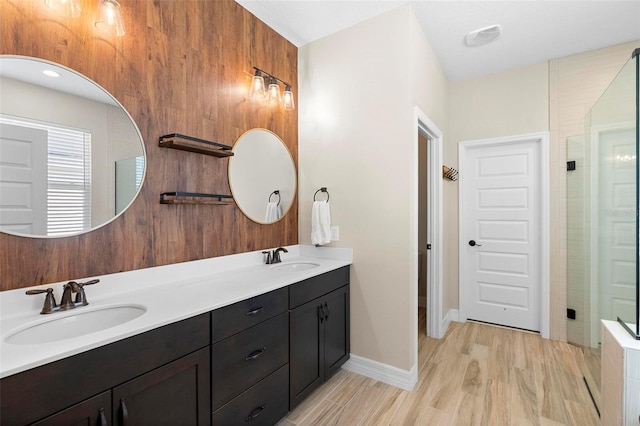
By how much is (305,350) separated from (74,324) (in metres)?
1.23

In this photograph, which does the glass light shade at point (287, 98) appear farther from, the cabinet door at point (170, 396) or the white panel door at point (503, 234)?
the white panel door at point (503, 234)

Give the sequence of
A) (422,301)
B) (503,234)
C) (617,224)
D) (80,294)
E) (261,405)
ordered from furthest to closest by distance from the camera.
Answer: (422,301) < (503,234) < (617,224) < (261,405) < (80,294)

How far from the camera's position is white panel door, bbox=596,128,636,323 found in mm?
1497

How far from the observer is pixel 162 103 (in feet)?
5.68

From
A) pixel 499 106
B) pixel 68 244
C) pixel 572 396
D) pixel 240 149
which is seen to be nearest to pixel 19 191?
pixel 68 244

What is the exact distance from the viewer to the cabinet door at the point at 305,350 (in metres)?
1.85

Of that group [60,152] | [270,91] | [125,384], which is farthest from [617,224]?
[60,152]

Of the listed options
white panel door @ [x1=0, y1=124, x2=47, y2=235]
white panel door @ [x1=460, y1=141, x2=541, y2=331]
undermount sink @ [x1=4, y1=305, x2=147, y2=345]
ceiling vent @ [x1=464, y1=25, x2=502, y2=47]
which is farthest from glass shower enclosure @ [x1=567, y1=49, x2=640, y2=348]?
white panel door @ [x1=0, y1=124, x2=47, y2=235]

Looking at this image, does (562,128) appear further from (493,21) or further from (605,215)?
(605,215)

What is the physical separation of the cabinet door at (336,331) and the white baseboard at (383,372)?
0.09m

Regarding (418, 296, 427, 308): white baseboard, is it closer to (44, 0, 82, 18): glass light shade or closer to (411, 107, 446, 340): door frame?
(411, 107, 446, 340): door frame

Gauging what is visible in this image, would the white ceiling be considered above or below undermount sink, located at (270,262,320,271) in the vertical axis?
above

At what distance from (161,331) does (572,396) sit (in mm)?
2672

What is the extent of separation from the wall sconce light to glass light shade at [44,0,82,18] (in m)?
1.03
